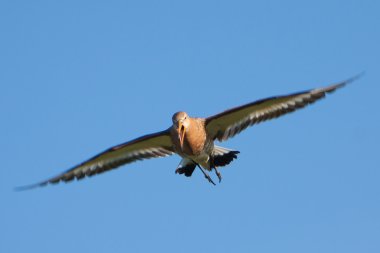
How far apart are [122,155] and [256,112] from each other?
10.6 ft

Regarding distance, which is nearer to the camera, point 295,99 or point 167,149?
point 295,99

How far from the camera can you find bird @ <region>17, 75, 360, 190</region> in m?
20.3

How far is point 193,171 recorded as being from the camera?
21.3 m

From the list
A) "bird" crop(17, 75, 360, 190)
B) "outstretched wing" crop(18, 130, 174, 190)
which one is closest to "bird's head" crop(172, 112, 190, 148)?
"bird" crop(17, 75, 360, 190)

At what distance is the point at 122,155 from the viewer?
22.1 metres

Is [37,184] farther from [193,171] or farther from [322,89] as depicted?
[322,89]

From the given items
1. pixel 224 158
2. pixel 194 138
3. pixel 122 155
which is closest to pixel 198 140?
pixel 194 138

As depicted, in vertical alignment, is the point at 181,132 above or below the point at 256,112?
below

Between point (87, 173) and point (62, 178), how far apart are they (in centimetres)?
62

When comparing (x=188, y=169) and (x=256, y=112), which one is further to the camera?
(x=188, y=169)

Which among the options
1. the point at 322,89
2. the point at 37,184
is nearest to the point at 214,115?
the point at 322,89

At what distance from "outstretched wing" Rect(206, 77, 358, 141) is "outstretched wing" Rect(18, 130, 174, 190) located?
108cm

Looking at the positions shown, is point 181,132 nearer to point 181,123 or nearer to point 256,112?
point 181,123

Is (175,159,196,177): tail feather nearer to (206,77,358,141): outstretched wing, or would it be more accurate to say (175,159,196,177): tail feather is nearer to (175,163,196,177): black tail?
(175,163,196,177): black tail
